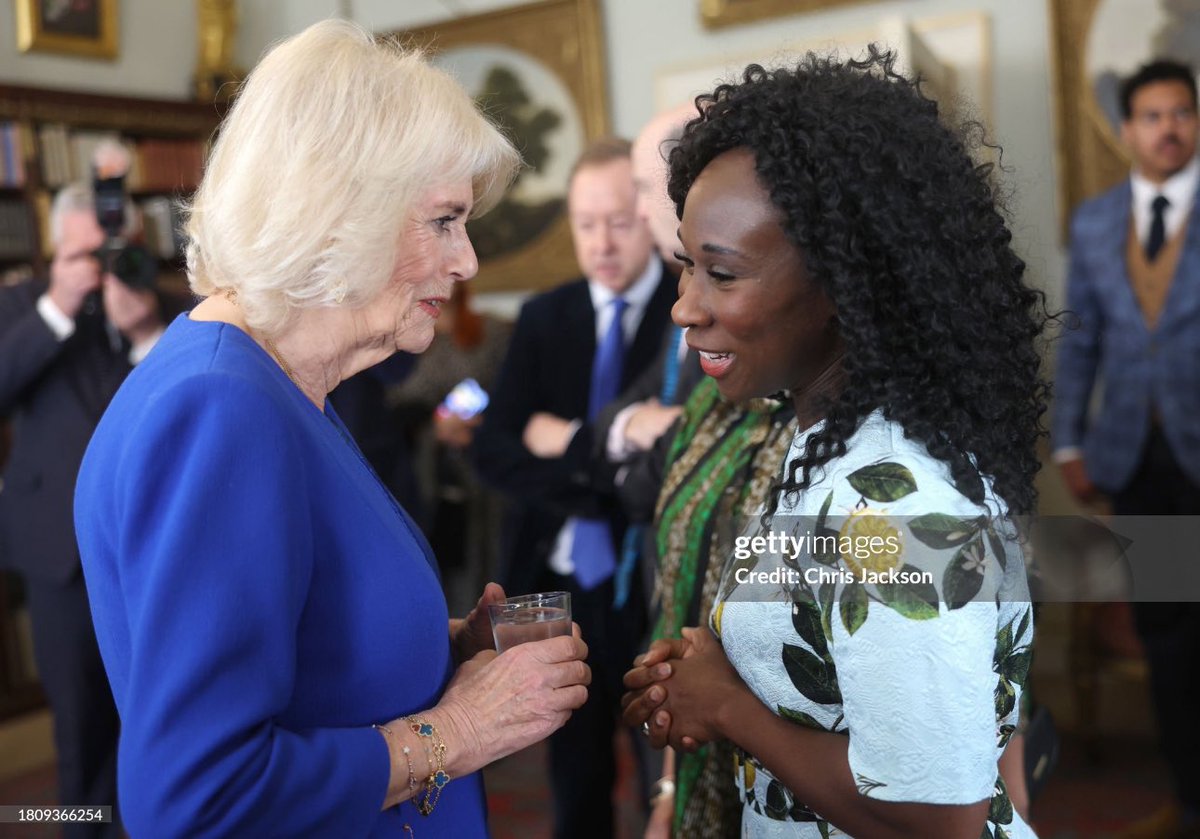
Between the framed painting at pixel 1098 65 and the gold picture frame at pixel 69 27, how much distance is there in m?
4.25

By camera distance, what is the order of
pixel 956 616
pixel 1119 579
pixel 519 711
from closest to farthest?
pixel 956 616 < pixel 519 711 < pixel 1119 579

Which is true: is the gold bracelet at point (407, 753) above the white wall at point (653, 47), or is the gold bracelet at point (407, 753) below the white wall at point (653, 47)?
below

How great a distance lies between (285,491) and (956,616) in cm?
63

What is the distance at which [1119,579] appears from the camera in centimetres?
246

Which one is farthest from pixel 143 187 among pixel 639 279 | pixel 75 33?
pixel 639 279

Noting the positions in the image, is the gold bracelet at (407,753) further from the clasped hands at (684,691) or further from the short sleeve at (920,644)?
the short sleeve at (920,644)

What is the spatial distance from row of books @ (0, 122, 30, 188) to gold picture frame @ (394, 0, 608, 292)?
68.3 inches

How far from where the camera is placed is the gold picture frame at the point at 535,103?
16.6ft

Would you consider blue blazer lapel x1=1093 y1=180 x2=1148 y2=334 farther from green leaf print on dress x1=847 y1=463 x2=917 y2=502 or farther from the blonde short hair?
the blonde short hair

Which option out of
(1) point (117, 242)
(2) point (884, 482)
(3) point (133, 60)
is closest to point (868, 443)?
(2) point (884, 482)

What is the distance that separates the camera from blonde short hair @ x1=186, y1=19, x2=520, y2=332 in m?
1.12

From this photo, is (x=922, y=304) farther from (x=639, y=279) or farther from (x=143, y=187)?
(x=143, y=187)
